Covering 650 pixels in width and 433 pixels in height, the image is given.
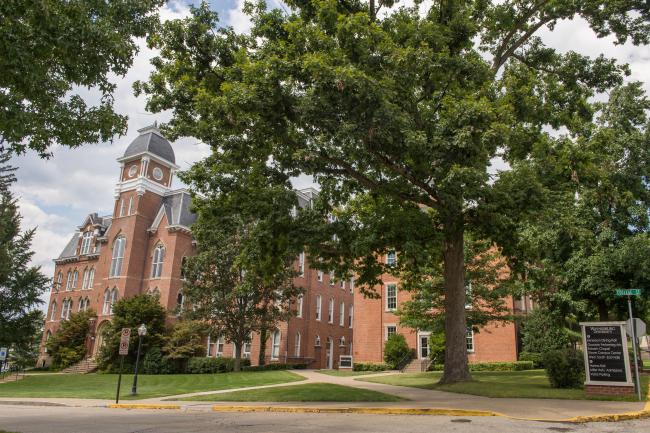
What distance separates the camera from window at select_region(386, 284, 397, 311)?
129 feet

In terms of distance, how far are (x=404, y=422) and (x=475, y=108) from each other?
7866 mm

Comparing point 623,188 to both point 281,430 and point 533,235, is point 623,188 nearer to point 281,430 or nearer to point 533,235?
point 533,235

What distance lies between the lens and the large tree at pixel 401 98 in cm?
1277

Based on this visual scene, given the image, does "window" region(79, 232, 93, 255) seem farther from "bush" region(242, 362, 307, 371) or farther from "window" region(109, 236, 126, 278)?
"bush" region(242, 362, 307, 371)

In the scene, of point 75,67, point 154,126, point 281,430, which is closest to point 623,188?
point 281,430

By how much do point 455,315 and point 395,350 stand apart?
773 inches

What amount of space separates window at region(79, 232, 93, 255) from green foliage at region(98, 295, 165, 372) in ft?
58.8

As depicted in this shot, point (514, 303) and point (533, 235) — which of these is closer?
point (533, 235)

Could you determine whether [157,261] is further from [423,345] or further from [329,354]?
[423,345]

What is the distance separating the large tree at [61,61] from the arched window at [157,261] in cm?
3554

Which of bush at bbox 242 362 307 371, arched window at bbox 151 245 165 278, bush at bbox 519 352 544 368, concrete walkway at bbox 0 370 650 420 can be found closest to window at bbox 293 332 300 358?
bush at bbox 242 362 307 371

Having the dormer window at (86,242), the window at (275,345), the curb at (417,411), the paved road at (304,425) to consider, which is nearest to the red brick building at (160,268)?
the window at (275,345)

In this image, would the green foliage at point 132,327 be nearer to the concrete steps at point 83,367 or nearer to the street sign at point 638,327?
the concrete steps at point 83,367

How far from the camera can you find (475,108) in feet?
41.6
